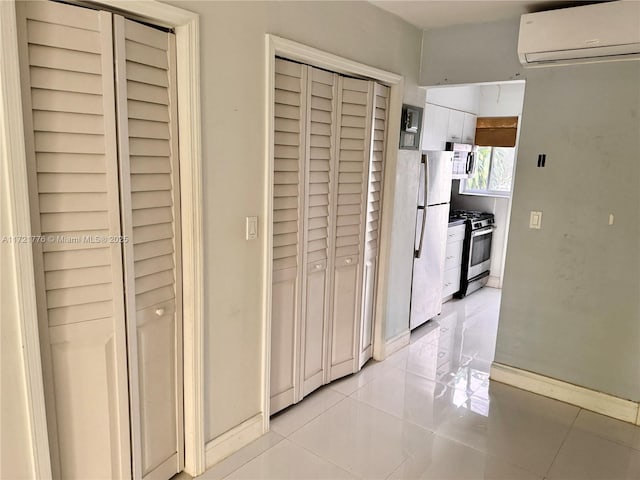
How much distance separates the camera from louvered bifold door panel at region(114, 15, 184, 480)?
5.48ft

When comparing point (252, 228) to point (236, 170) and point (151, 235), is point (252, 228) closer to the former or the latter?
point (236, 170)

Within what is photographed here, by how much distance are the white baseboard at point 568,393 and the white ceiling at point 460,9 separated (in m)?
2.32

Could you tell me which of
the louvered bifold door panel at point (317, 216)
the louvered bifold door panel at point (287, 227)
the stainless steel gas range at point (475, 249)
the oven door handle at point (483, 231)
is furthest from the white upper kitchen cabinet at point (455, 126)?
the louvered bifold door panel at point (287, 227)

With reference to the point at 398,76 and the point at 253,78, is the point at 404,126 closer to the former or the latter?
the point at 398,76

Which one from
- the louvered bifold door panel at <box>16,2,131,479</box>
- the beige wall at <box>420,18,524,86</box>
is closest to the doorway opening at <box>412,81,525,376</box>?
the beige wall at <box>420,18,524,86</box>

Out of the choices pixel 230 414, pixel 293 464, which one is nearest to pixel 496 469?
pixel 293 464

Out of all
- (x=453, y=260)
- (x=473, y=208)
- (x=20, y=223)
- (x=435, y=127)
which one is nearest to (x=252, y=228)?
(x=20, y=223)

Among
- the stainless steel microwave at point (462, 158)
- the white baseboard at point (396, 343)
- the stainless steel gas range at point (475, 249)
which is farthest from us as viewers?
the stainless steel gas range at point (475, 249)

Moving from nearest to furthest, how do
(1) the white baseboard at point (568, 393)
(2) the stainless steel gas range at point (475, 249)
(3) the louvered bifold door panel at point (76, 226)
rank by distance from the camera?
(3) the louvered bifold door panel at point (76, 226) → (1) the white baseboard at point (568, 393) → (2) the stainless steel gas range at point (475, 249)

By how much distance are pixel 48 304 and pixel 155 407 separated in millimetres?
694

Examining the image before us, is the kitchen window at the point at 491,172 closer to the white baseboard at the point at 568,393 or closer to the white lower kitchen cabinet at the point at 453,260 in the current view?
the white lower kitchen cabinet at the point at 453,260

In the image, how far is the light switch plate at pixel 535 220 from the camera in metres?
2.96

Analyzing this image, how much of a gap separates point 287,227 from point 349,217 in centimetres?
56

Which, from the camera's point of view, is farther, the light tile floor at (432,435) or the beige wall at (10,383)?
the light tile floor at (432,435)
